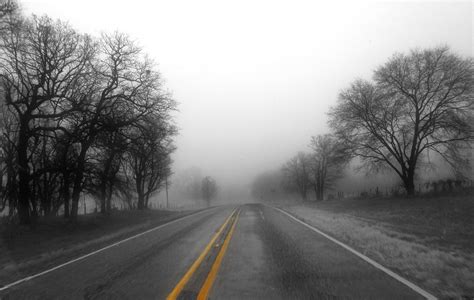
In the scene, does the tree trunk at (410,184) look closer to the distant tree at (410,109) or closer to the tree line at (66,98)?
the distant tree at (410,109)

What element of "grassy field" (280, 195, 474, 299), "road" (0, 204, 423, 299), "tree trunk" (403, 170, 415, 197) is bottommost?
"grassy field" (280, 195, 474, 299)

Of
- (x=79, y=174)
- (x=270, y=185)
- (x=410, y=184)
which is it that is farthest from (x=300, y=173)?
(x=79, y=174)

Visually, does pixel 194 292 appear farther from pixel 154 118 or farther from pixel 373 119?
pixel 373 119

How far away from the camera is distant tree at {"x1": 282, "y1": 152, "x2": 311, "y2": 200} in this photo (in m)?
68.3

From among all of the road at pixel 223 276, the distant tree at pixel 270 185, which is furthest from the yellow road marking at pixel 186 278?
the distant tree at pixel 270 185

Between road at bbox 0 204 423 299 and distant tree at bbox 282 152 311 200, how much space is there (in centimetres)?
5998

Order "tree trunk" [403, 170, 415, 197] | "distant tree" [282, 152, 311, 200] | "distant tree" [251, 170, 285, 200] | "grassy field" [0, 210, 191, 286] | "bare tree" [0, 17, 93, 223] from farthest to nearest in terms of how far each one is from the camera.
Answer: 1. "distant tree" [251, 170, 285, 200]
2. "distant tree" [282, 152, 311, 200]
3. "tree trunk" [403, 170, 415, 197]
4. "bare tree" [0, 17, 93, 223]
5. "grassy field" [0, 210, 191, 286]

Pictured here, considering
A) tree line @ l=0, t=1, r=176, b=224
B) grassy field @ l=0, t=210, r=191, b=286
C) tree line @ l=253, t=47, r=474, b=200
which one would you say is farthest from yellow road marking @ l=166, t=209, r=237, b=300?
tree line @ l=253, t=47, r=474, b=200

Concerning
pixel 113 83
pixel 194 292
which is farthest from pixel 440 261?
pixel 113 83

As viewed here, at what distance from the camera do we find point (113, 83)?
60.2 feet

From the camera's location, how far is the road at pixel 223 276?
5.07 meters

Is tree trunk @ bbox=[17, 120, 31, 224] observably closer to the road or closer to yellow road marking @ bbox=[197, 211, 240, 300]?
the road

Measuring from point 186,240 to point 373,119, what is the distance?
2101 cm

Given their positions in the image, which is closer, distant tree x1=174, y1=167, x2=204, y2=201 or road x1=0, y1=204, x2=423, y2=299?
road x1=0, y1=204, x2=423, y2=299
